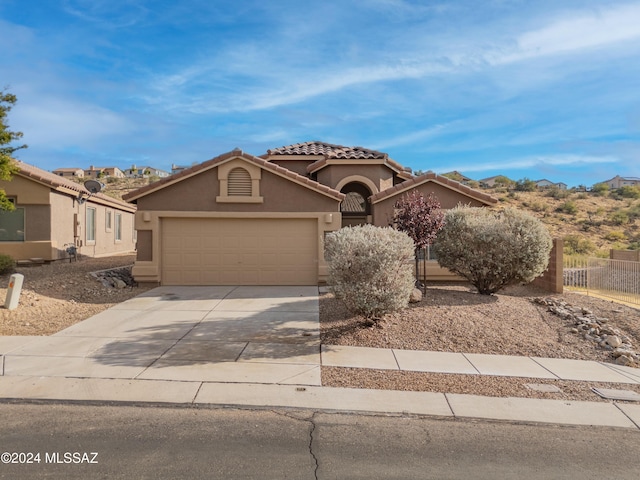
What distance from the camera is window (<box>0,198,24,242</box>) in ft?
55.0

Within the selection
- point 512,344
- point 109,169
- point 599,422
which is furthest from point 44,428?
point 109,169

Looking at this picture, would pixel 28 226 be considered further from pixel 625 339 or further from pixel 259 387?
pixel 625 339

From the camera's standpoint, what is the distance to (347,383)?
20.8 feet

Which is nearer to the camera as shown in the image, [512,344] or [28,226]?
[512,344]

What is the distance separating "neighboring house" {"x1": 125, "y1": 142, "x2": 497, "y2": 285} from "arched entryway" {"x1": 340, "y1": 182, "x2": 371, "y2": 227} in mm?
4003

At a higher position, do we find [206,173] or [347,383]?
[206,173]

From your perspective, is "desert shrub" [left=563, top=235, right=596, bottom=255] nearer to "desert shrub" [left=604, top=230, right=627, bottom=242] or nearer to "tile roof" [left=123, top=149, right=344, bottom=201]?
"desert shrub" [left=604, top=230, right=627, bottom=242]

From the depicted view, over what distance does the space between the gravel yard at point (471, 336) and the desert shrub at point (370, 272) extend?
0.74 metres

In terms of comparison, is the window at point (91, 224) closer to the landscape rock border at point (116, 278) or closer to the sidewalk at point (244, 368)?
the landscape rock border at point (116, 278)

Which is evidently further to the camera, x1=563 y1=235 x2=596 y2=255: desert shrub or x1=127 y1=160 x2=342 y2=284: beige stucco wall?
x1=563 y1=235 x2=596 y2=255: desert shrub

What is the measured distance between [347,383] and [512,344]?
409 centimetres

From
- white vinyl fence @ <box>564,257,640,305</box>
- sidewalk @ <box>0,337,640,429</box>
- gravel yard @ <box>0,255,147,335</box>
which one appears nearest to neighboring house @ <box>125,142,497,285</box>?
gravel yard @ <box>0,255,147,335</box>

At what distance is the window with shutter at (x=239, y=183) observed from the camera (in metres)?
14.3

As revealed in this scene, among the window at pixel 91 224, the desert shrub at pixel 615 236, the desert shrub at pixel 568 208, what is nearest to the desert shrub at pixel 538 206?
the desert shrub at pixel 568 208
